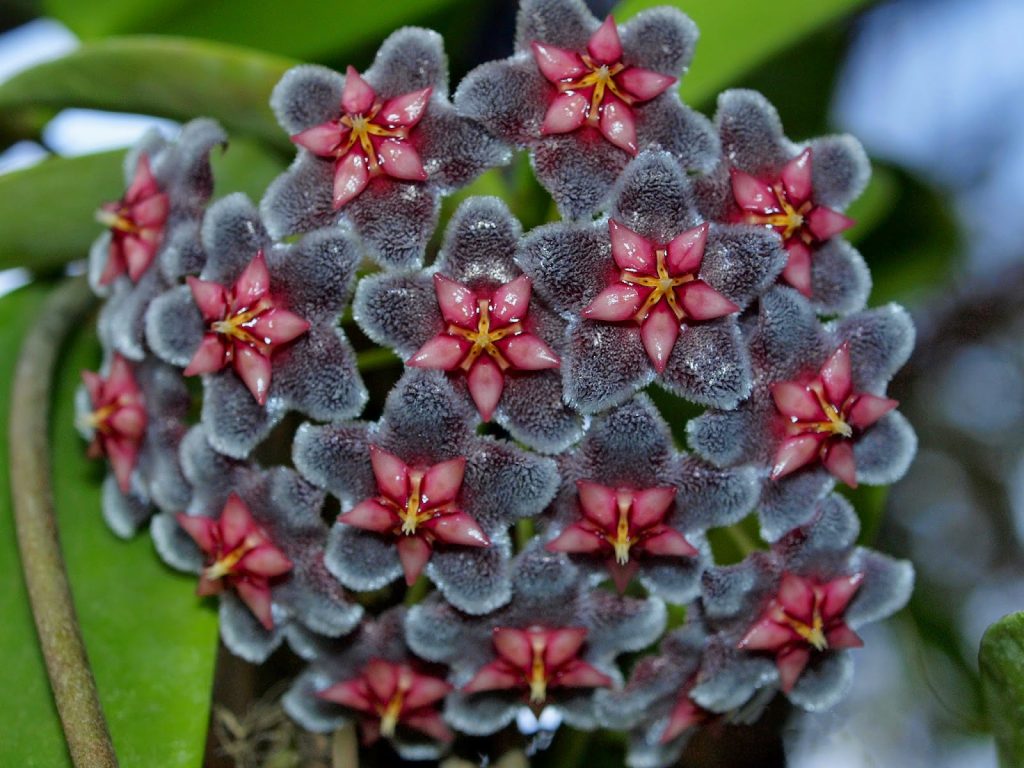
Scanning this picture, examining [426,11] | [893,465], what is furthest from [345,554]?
[426,11]

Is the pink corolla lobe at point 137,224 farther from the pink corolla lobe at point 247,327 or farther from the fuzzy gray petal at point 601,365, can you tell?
the fuzzy gray petal at point 601,365

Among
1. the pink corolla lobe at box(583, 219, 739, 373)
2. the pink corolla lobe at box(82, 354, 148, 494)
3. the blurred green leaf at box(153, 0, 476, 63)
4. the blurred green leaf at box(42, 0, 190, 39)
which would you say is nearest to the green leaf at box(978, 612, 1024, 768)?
the pink corolla lobe at box(583, 219, 739, 373)

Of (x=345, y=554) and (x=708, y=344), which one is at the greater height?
(x=708, y=344)

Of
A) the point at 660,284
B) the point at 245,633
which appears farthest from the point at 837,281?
the point at 245,633

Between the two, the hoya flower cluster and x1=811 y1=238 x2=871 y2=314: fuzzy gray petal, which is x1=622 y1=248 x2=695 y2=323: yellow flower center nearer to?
the hoya flower cluster

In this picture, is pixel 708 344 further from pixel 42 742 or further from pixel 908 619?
pixel 908 619

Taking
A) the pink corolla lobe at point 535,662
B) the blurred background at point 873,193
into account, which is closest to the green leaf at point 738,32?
the blurred background at point 873,193

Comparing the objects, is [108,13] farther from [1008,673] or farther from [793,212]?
[1008,673]
